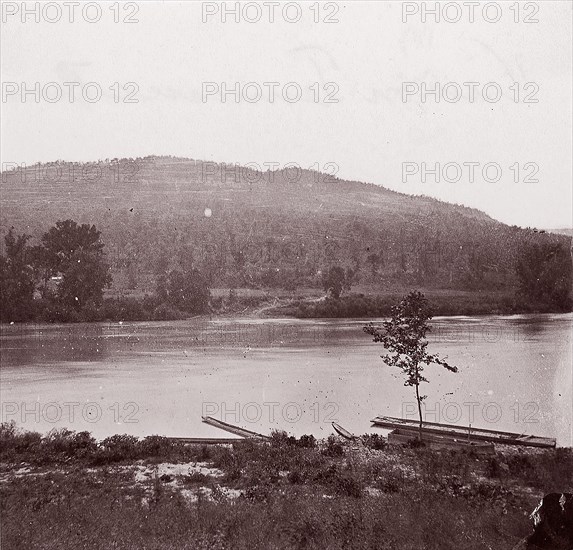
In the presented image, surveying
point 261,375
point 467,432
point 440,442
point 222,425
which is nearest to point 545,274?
point 467,432

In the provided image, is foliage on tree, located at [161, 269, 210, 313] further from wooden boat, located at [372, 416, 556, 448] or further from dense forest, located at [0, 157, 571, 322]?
wooden boat, located at [372, 416, 556, 448]

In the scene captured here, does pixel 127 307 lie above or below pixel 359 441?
above

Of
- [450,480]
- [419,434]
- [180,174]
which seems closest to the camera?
[450,480]

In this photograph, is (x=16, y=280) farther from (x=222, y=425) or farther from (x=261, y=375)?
(x=261, y=375)

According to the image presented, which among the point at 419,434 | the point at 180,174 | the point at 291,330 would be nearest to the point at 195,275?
the point at 291,330

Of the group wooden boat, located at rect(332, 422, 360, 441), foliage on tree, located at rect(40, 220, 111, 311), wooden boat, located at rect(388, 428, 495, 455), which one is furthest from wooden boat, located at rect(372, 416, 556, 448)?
foliage on tree, located at rect(40, 220, 111, 311)

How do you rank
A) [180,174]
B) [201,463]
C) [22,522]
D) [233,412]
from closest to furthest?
1. [22,522]
2. [201,463]
3. [233,412]
4. [180,174]

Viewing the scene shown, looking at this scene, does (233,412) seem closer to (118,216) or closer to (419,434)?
(419,434)
